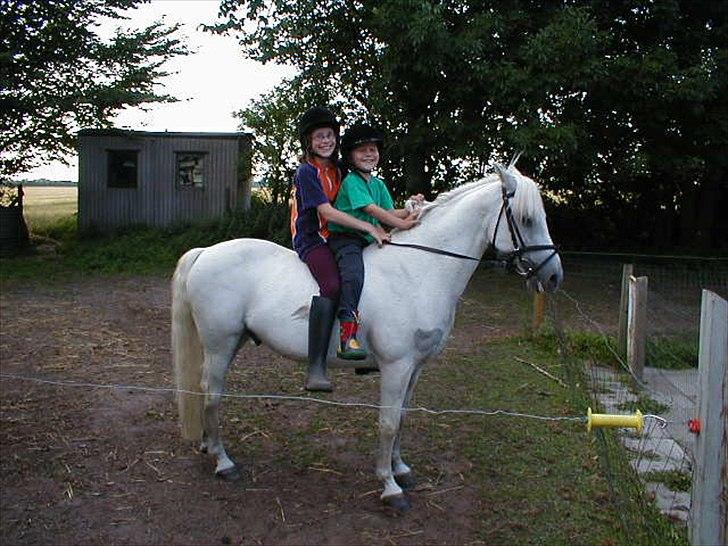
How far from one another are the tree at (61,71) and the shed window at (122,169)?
120cm

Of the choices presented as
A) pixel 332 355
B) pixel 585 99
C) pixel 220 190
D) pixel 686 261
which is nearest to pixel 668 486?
pixel 332 355

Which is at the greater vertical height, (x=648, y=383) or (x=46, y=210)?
(x=46, y=210)

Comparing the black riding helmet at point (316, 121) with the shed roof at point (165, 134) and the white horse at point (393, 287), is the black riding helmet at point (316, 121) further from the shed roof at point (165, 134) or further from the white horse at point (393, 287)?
the shed roof at point (165, 134)

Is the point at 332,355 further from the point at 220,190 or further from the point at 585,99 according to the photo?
the point at 220,190

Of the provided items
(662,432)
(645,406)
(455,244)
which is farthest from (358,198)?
(645,406)

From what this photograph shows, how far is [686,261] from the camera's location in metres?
13.8

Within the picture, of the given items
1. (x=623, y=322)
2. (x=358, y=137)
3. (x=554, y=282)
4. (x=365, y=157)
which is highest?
(x=358, y=137)

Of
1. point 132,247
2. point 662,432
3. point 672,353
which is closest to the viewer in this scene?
point 662,432

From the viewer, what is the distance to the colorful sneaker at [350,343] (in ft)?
12.5

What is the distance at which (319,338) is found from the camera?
3904mm

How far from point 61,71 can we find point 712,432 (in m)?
16.8

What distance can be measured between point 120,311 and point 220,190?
8.19 metres

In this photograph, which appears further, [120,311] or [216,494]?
[120,311]

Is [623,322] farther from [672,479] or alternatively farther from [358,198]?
[358,198]
